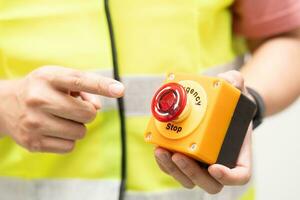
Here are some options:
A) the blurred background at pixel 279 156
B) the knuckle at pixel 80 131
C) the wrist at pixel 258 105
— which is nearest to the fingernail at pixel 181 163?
the knuckle at pixel 80 131

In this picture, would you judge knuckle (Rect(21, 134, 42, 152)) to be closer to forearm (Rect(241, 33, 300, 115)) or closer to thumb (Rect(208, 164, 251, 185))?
thumb (Rect(208, 164, 251, 185))

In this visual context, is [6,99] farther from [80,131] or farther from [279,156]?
[279,156]

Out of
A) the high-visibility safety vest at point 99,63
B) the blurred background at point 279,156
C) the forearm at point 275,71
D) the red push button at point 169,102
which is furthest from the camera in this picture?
the blurred background at point 279,156

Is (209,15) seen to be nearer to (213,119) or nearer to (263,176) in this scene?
(213,119)

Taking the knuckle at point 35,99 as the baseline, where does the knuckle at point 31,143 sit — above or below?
below

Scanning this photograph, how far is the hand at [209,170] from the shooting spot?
460mm

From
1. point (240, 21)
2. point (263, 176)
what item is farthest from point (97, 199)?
point (263, 176)

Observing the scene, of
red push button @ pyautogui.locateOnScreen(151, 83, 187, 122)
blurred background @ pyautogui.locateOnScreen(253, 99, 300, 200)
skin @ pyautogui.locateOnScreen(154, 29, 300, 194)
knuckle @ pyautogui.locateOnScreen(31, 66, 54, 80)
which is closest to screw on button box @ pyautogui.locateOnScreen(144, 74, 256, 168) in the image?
red push button @ pyautogui.locateOnScreen(151, 83, 187, 122)

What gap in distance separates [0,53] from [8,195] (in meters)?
0.18

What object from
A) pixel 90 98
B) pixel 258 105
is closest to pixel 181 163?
pixel 90 98

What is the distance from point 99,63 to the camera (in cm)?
58

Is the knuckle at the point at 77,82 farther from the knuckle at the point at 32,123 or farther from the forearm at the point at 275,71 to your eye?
the forearm at the point at 275,71

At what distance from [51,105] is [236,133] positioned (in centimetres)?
19

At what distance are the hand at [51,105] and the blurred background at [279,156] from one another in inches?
26.1
